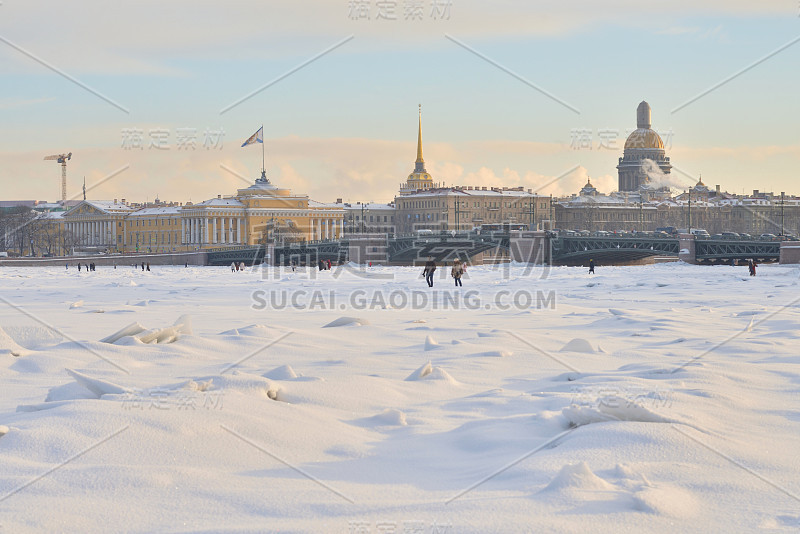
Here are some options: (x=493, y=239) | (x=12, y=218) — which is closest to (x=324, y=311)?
(x=493, y=239)

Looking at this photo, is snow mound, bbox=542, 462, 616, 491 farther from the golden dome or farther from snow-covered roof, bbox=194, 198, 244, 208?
the golden dome

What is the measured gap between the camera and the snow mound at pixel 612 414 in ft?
22.6

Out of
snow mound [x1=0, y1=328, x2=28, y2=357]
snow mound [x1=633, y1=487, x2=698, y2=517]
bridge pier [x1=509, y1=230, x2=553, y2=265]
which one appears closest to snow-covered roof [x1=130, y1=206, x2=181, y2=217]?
bridge pier [x1=509, y1=230, x2=553, y2=265]

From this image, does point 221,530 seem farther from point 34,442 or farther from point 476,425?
point 476,425

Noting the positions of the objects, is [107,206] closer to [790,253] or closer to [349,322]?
[790,253]

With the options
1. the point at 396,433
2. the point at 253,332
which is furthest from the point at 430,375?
the point at 253,332

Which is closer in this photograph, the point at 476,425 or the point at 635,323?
the point at 476,425

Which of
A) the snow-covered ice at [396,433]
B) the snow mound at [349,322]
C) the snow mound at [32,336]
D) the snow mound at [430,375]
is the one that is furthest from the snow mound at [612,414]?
the snow mound at [349,322]

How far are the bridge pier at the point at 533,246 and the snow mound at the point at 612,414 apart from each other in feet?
166

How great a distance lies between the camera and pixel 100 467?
5.45 meters

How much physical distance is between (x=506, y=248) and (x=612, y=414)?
2238 inches

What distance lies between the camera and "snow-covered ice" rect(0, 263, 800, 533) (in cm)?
501

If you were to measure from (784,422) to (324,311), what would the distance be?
41.0 feet

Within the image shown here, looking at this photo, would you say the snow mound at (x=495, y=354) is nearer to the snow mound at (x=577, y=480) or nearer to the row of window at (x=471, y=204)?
the snow mound at (x=577, y=480)
